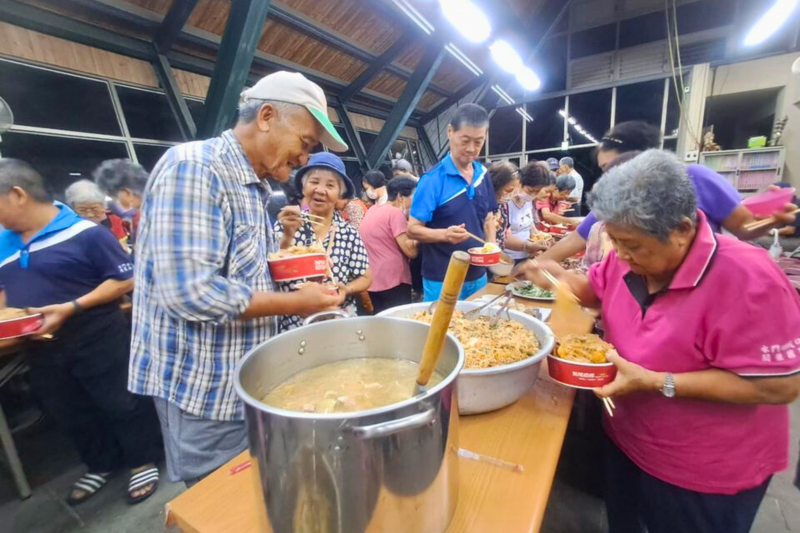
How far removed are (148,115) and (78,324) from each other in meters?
4.12

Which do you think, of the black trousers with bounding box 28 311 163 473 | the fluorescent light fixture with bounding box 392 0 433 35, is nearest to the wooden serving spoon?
the black trousers with bounding box 28 311 163 473

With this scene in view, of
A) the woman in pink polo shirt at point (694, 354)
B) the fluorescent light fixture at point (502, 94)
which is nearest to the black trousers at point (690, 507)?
the woman in pink polo shirt at point (694, 354)

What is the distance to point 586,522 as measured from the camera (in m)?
2.09

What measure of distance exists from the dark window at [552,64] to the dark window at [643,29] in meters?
1.65

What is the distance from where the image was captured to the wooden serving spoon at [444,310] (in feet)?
2.11

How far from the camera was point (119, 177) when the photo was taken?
3205mm

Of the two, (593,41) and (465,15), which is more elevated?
(593,41)

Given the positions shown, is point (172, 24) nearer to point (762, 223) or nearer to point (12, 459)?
point (12, 459)

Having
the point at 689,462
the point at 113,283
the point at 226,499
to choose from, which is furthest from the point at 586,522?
the point at 113,283

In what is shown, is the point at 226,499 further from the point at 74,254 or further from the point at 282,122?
the point at 74,254

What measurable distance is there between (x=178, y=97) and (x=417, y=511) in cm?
622

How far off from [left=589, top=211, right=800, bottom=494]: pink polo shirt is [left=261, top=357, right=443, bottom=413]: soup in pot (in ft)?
2.52

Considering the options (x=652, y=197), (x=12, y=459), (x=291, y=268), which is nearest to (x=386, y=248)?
(x=291, y=268)

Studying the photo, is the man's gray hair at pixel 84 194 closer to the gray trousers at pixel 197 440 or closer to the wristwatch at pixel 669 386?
the gray trousers at pixel 197 440
